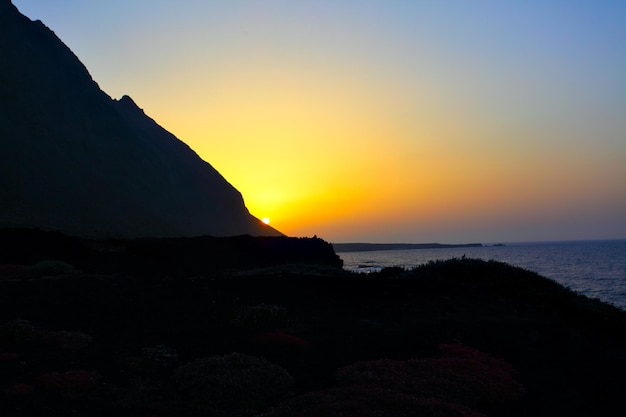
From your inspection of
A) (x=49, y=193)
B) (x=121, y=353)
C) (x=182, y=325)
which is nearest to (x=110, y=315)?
(x=182, y=325)

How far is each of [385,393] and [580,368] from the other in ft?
37.8

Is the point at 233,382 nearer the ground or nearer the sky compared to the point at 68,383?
nearer the ground

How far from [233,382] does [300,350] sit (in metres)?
4.63

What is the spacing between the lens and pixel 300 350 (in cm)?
2000

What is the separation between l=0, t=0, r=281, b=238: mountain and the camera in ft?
330

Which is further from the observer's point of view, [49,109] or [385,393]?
[49,109]

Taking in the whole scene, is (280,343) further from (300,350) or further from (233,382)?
(233,382)

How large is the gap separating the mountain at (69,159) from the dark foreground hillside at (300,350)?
6925 cm

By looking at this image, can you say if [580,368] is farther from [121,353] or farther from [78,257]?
[78,257]

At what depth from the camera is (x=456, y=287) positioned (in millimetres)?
35875

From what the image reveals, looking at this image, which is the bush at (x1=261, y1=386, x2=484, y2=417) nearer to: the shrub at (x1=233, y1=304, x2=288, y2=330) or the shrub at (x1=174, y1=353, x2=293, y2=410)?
the shrub at (x1=174, y1=353, x2=293, y2=410)

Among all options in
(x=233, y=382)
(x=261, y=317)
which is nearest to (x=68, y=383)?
(x=233, y=382)

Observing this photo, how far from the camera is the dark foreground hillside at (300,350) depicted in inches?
582

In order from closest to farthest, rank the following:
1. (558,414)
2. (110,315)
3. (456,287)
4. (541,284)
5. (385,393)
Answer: (385,393) < (558,414) < (110,315) < (456,287) < (541,284)
